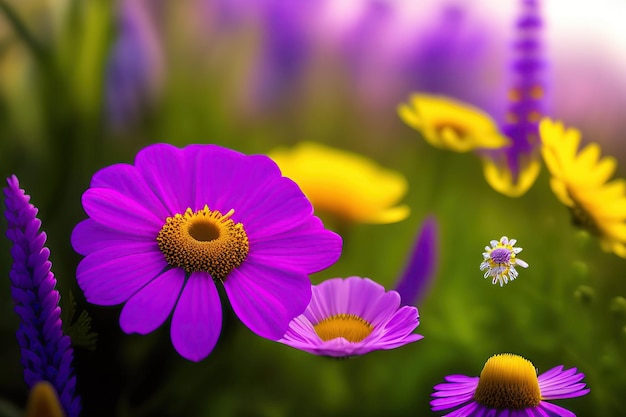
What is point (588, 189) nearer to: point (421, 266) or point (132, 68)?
point (421, 266)

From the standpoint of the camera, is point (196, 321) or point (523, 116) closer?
point (196, 321)

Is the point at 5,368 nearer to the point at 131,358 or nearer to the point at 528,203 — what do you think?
the point at 131,358

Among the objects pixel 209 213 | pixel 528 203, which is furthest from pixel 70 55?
pixel 528 203

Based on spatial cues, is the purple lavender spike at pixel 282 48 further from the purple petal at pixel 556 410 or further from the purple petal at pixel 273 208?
the purple petal at pixel 556 410

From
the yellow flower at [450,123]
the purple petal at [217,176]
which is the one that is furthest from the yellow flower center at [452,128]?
the purple petal at [217,176]

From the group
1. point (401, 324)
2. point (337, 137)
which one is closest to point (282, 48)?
point (337, 137)

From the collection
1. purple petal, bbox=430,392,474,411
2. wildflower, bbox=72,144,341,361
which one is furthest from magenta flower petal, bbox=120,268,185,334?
purple petal, bbox=430,392,474,411
